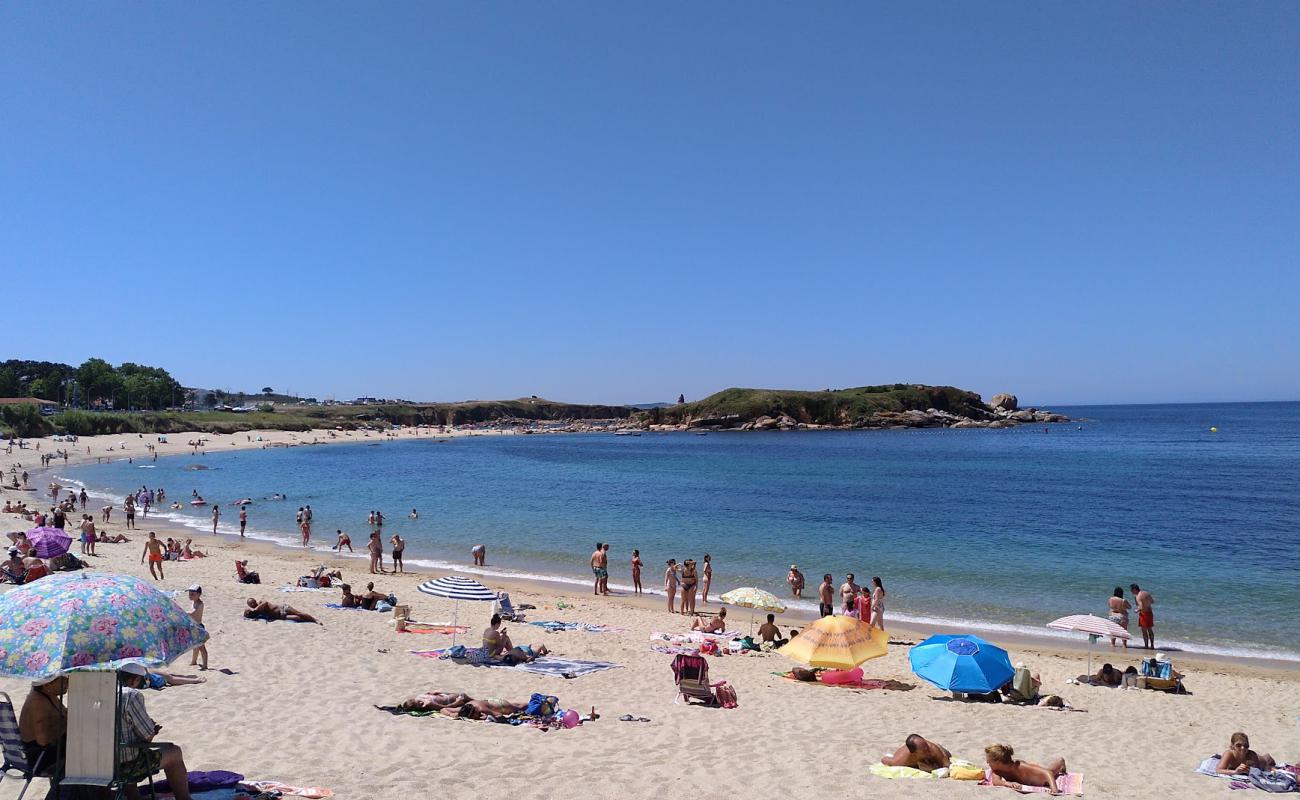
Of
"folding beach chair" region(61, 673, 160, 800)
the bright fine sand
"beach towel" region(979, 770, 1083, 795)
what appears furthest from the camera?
"beach towel" region(979, 770, 1083, 795)

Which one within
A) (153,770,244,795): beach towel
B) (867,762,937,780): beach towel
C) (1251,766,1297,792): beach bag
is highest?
(153,770,244,795): beach towel

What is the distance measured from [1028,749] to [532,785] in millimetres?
6085

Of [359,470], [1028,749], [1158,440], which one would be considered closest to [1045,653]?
[1028,749]

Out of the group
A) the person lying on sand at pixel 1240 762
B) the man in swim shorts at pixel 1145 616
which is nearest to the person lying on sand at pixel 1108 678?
the man in swim shorts at pixel 1145 616

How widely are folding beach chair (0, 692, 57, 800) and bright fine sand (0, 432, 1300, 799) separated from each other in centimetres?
94

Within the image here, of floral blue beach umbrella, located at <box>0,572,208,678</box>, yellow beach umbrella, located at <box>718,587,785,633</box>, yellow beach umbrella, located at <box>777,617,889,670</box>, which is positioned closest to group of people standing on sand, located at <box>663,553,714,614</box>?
yellow beach umbrella, located at <box>718,587,785,633</box>

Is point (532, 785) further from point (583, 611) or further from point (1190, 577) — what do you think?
point (1190, 577)

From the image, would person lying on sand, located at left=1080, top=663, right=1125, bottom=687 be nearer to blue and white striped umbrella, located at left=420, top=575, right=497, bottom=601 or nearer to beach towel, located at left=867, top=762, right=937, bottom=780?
beach towel, located at left=867, top=762, right=937, bottom=780

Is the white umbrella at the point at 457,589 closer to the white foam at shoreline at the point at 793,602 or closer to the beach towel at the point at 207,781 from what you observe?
the beach towel at the point at 207,781

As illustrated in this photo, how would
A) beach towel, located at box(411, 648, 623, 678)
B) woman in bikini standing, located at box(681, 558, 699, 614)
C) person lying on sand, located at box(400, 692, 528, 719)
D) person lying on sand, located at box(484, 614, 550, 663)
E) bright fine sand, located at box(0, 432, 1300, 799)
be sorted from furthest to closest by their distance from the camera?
woman in bikini standing, located at box(681, 558, 699, 614)
person lying on sand, located at box(484, 614, 550, 663)
beach towel, located at box(411, 648, 623, 678)
person lying on sand, located at box(400, 692, 528, 719)
bright fine sand, located at box(0, 432, 1300, 799)

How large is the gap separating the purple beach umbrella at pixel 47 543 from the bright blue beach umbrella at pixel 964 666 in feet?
60.4

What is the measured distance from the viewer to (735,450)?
3339 inches

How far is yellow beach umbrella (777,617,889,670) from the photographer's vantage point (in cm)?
1181

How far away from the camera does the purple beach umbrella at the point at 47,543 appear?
55.4 feet
